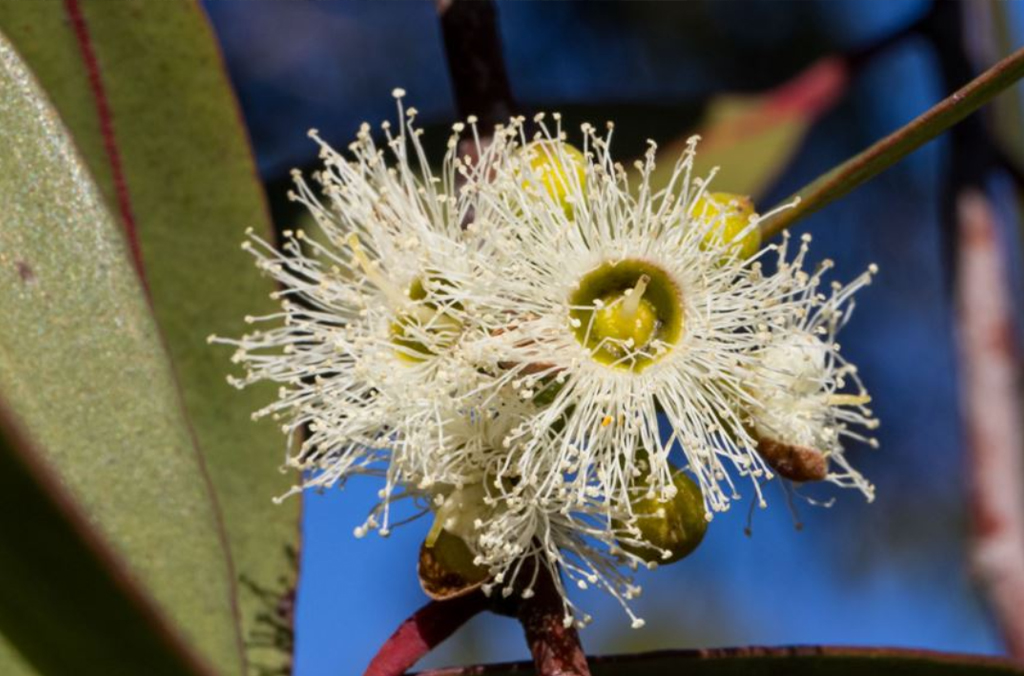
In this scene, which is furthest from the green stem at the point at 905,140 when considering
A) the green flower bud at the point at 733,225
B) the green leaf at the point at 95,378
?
the green leaf at the point at 95,378

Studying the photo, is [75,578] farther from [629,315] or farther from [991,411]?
[991,411]

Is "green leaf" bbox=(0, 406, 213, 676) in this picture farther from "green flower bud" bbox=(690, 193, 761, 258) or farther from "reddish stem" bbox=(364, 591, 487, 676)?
"green flower bud" bbox=(690, 193, 761, 258)

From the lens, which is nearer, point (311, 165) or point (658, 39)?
point (311, 165)

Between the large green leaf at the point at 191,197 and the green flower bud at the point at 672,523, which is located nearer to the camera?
the green flower bud at the point at 672,523

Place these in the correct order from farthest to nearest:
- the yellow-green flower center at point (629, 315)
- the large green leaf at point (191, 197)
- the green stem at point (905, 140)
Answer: the large green leaf at point (191, 197), the yellow-green flower center at point (629, 315), the green stem at point (905, 140)

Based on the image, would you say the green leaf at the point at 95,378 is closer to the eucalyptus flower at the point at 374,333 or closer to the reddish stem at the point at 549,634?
the eucalyptus flower at the point at 374,333

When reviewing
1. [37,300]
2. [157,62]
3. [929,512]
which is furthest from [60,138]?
[929,512]

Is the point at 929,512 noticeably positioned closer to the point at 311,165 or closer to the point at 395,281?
the point at 311,165
